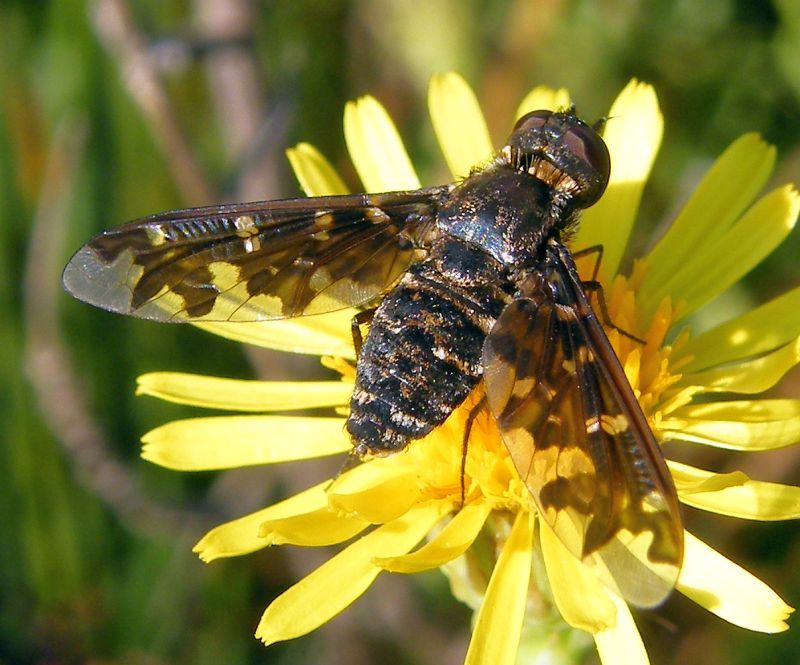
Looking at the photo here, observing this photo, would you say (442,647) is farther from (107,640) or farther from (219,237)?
(219,237)

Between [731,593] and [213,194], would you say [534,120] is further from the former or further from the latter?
[213,194]

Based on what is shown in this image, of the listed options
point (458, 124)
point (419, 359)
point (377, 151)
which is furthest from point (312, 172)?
point (419, 359)

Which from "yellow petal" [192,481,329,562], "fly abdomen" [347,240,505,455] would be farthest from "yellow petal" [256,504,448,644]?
"fly abdomen" [347,240,505,455]

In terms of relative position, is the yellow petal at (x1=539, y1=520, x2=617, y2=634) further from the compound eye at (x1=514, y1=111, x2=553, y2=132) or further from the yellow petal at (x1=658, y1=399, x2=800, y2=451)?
the compound eye at (x1=514, y1=111, x2=553, y2=132)

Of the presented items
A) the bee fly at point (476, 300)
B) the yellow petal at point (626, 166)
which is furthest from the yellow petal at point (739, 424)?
the yellow petal at point (626, 166)

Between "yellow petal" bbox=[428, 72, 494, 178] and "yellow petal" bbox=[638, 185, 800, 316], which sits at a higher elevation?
"yellow petal" bbox=[428, 72, 494, 178]
